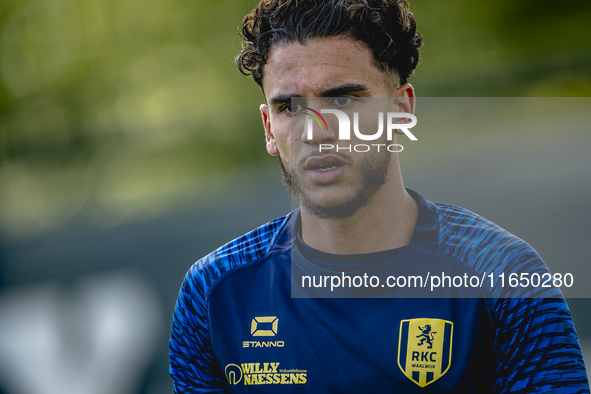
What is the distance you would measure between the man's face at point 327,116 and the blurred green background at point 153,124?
75 centimetres

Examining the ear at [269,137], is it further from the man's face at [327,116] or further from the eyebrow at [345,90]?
the eyebrow at [345,90]

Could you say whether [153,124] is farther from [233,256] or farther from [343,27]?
[343,27]

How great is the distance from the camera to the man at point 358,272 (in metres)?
1.35

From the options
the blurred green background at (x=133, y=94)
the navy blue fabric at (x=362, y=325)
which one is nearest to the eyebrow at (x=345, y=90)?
the navy blue fabric at (x=362, y=325)

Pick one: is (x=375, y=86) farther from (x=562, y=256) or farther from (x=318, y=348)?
(x=562, y=256)

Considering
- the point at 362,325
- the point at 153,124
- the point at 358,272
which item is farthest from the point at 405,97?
the point at 153,124

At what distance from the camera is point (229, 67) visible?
2.72m

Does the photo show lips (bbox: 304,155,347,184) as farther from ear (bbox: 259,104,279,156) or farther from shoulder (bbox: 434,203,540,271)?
shoulder (bbox: 434,203,540,271)

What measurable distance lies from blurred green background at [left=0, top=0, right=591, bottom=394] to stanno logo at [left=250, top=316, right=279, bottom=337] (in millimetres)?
948

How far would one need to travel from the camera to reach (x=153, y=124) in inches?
110

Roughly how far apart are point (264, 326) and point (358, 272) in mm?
363

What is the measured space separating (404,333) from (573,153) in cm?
130

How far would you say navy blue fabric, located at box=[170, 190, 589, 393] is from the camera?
51.9 inches

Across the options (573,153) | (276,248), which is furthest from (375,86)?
(573,153)
